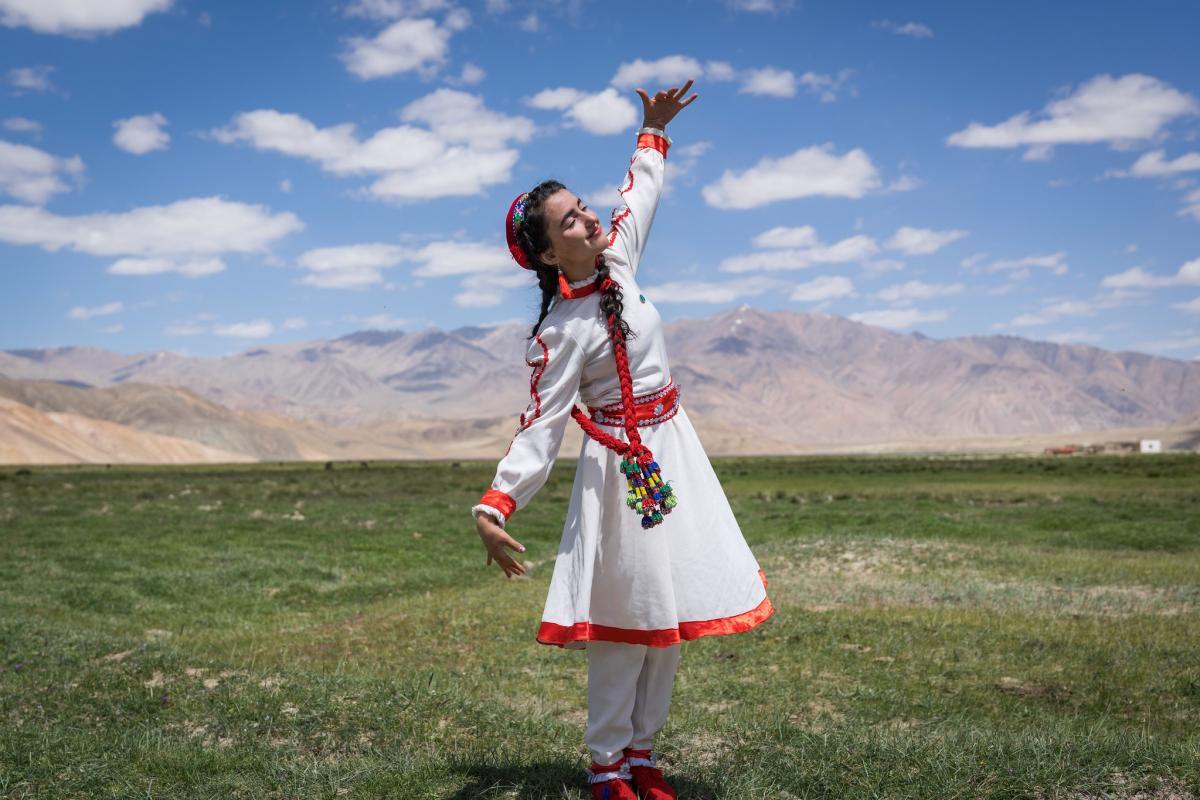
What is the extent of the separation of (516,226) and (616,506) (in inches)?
53.5

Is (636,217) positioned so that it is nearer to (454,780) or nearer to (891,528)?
(454,780)

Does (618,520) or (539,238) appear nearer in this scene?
(618,520)

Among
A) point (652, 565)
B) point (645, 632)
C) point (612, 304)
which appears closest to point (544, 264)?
point (612, 304)

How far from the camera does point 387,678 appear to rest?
7.18 metres

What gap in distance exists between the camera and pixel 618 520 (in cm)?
441

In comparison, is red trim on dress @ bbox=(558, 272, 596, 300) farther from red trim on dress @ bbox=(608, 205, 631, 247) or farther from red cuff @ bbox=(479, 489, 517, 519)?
red cuff @ bbox=(479, 489, 517, 519)

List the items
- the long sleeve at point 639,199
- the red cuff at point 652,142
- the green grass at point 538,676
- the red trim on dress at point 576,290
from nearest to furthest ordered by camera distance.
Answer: the red trim on dress at point 576,290 → the green grass at point 538,676 → the long sleeve at point 639,199 → the red cuff at point 652,142

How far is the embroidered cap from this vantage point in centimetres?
462

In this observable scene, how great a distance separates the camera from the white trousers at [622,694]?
4.44 meters

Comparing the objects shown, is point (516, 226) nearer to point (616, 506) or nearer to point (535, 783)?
point (616, 506)

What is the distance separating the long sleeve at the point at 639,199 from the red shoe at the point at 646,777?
226 cm

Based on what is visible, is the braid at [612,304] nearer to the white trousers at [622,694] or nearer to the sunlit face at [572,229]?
the sunlit face at [572,229]

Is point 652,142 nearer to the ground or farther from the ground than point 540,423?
farther from the ground

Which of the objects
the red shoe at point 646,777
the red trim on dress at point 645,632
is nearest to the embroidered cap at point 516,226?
the red trim on dress at point 645,632
